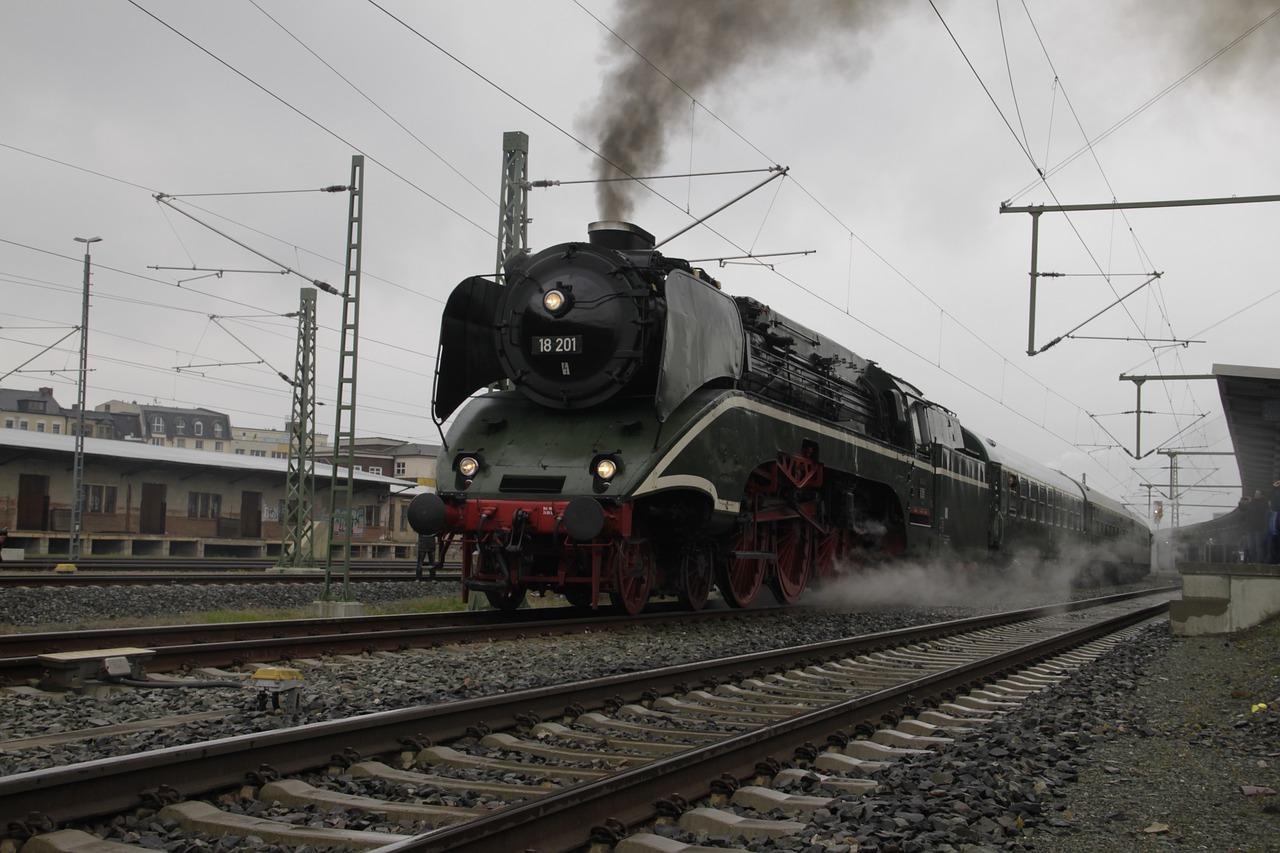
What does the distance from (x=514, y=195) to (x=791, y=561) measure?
591 cm

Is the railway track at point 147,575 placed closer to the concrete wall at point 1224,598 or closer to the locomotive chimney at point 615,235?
the locomotive chimney at point 615,235

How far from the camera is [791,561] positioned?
13305 mm

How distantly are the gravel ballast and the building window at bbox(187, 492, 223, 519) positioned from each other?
26.8 m

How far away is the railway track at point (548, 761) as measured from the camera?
3541 mm

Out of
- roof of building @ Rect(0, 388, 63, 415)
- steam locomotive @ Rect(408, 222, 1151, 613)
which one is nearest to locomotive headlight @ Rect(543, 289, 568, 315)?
steam locomotive @ Rect(408, 222, 1151, 613)

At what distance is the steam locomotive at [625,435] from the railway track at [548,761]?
8.84 feet

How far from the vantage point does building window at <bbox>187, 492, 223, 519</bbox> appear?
3266cm

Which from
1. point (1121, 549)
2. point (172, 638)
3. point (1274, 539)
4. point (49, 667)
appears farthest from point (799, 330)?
point (1121, 549)

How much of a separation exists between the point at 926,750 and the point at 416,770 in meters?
2.64

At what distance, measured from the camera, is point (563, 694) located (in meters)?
5.79

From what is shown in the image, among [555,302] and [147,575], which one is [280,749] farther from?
[147,575]

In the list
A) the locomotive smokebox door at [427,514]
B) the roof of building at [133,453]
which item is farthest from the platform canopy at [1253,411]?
the roof of building at [133,453]

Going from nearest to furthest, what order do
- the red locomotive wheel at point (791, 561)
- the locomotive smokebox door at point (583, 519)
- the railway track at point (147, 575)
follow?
the locomotive smokebox door at point (583, 519)
the red locomotive wheel at point (791, 561)
the railway track at point (147, 575)

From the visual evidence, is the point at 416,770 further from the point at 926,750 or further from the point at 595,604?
the point at 595,604
